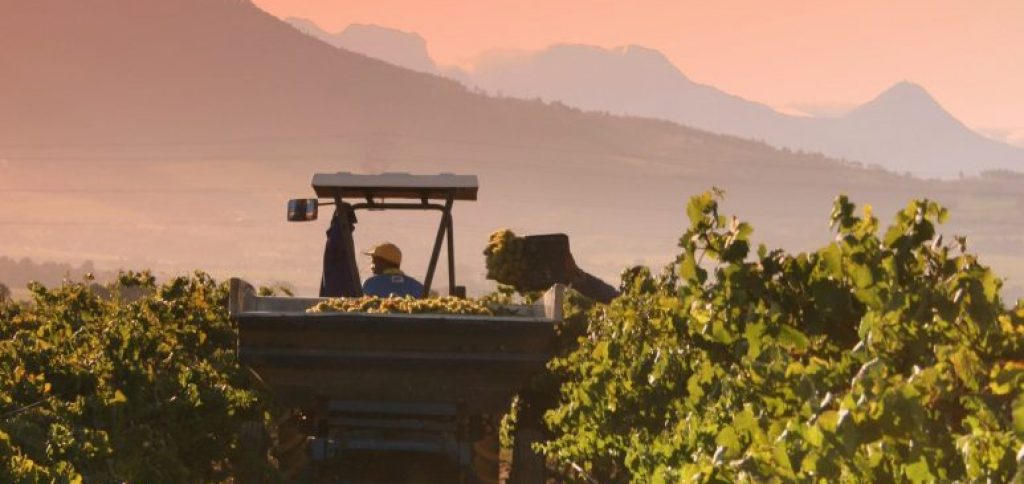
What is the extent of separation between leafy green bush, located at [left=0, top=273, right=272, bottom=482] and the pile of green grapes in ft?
3.13

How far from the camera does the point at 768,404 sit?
7.81 meters

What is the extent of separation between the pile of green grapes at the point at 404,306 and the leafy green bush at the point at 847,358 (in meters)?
2.77

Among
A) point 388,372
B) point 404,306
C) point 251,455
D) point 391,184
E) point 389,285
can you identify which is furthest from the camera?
point 389,285

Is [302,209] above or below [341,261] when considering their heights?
above

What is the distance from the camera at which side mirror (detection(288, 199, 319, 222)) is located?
580 inches

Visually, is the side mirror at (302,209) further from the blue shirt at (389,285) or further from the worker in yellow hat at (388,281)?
the blue shirt at (389,285)

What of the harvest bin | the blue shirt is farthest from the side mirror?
the harvest bin

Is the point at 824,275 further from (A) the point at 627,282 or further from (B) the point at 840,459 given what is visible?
(A) the point at 627,282

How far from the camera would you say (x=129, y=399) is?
1154 centimetres

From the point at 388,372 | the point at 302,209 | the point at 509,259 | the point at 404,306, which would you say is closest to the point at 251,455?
the point at 388,372

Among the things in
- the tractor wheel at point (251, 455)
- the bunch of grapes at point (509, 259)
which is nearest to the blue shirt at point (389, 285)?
the tractor wheel at point (251, 455)

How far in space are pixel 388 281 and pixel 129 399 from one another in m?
5.25

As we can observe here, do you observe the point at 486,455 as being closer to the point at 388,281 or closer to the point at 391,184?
the point at 388,281

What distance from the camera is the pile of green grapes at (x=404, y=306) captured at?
13.2 meters
